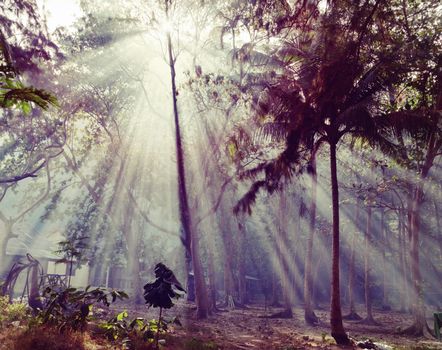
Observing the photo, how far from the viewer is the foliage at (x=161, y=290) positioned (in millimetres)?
7938

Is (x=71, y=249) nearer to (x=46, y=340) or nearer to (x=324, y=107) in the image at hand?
(x=46, y=340)

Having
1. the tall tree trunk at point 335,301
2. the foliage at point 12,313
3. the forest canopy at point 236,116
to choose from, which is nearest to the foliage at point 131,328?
the forest canopy at point 236,116

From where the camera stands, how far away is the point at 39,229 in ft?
210

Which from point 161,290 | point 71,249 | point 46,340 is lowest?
point 46,340

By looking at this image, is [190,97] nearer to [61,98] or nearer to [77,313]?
[61,98]

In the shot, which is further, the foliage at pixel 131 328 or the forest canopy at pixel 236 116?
the forest canopy at pixel 236 116

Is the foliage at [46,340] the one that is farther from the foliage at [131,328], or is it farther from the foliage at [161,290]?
the foliage at [161,290]

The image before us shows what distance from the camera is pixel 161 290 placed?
7988 millimetres

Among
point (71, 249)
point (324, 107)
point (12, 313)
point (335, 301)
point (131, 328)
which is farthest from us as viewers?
point (324, 107)

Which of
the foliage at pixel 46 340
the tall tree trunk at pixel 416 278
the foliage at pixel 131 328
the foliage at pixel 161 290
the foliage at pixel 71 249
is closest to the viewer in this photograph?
the foliage at pixel 46 340

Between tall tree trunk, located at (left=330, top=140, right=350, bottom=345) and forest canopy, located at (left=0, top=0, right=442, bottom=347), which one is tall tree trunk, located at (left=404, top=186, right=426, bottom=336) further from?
tall tree trunk, located at (left=330, top=140, right=350, bottom=345)

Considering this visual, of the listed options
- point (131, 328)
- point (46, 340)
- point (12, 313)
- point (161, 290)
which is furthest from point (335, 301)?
point (12, 313)

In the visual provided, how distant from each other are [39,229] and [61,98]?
4790 cm

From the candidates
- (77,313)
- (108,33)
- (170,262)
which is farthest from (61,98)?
(170,262)
